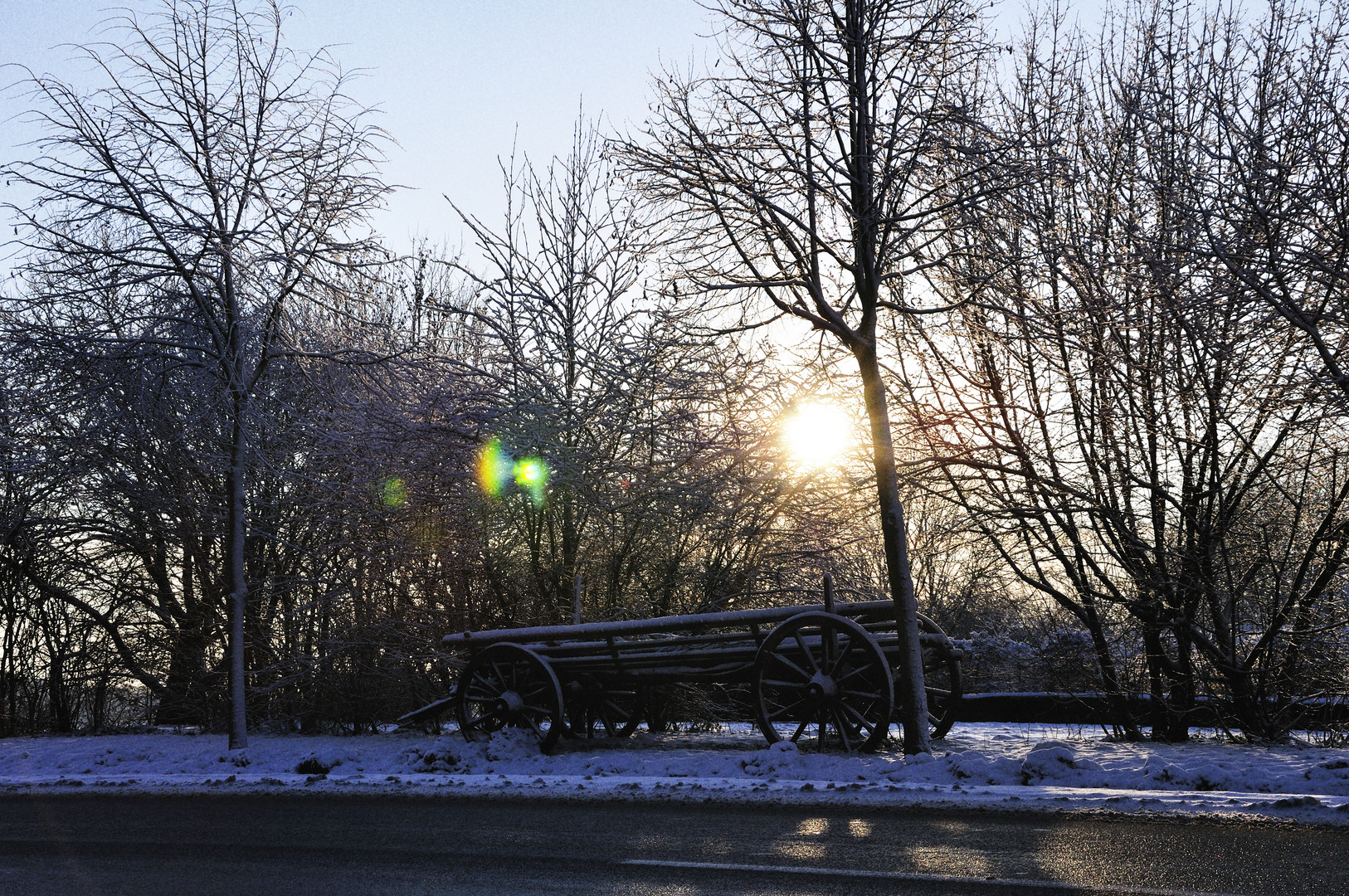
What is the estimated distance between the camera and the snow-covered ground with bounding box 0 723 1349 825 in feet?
21.3

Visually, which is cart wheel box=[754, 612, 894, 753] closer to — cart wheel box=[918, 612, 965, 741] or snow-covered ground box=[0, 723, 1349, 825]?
snow-covered ground box=[0, 723, 1349, 825]

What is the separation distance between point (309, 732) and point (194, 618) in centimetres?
250

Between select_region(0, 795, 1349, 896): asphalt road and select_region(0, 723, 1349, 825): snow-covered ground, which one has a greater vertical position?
select_region(0, 795, 1349, 896): asphalt road

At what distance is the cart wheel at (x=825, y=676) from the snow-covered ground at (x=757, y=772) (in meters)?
0.38

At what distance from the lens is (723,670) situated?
938 centimetres

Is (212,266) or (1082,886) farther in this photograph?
(212,266)

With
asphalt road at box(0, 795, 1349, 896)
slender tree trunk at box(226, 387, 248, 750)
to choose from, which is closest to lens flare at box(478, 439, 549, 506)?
slender tree trunk at box(226, 387, 248, 750)

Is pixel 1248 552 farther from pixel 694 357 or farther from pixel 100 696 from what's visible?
pixel 100 696

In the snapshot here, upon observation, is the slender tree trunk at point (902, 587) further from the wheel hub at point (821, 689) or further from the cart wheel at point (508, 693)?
the cart wheel at point (508, 693)

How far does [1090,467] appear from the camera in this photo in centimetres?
1103

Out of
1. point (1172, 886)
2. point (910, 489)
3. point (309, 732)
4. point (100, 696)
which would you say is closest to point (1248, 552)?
point (910, 489)

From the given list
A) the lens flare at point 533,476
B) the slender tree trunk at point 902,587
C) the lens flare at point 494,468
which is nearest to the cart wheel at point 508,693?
the lens flare at point 533,476

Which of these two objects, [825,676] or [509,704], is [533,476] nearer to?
[509,704]

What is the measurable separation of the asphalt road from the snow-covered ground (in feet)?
1.67
